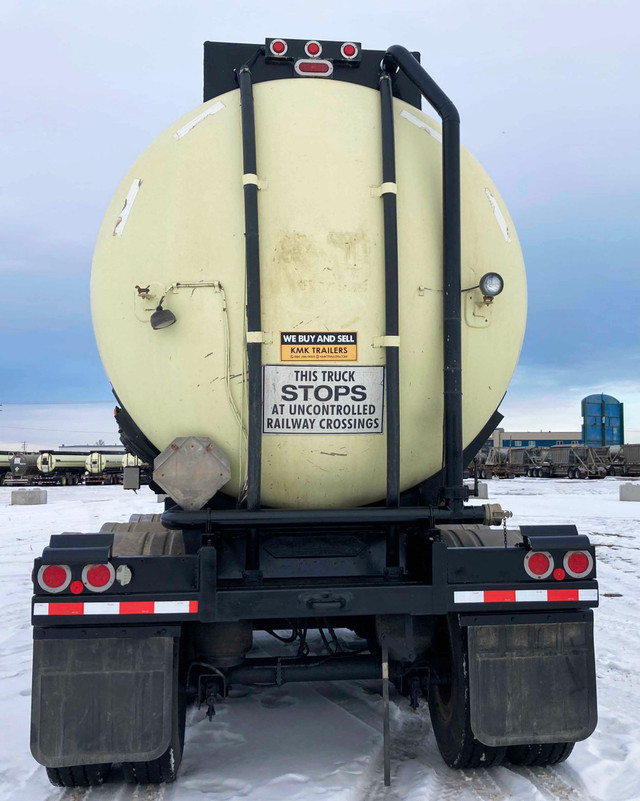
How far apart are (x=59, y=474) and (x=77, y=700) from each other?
52.3 meters

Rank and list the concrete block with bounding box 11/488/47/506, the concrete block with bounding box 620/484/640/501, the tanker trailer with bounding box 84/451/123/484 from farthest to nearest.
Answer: the tanker trailer with bounding box 84/451/123/484 → the concrete block with bounding box 11/488/47/506 → the concrete block with bounding box 620/484/640/501

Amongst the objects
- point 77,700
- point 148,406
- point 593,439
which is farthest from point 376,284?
point 593,439

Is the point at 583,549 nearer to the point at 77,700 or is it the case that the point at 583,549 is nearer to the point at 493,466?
the point at 77,700

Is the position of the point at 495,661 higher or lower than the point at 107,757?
higher

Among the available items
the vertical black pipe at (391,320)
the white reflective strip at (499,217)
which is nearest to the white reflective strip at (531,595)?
the vertical black pipe at (391,320)

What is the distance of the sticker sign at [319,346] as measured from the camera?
10.1 ft

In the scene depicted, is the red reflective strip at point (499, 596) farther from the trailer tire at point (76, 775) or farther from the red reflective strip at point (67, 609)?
the trailer tire at point (76, 775)

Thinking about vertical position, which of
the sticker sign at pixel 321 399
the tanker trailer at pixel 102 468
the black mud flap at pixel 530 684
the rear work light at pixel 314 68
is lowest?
the tanker trailer at pixel 102 468

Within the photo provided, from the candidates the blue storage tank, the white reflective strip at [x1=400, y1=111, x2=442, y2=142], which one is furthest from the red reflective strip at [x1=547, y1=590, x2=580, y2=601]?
the blue storage tank

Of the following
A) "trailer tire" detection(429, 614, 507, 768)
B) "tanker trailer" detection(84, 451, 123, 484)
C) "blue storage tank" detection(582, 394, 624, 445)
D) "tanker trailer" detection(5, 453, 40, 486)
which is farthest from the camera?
"blue storage tank" detection(582, 394, 624, 445)

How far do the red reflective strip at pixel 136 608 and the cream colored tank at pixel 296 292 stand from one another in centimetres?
64

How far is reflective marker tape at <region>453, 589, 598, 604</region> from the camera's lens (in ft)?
10.2

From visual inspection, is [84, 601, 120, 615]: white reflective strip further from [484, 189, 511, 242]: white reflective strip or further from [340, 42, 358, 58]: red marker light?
[340, 42, 358, 58]: red marker light

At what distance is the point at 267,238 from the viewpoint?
310cm
